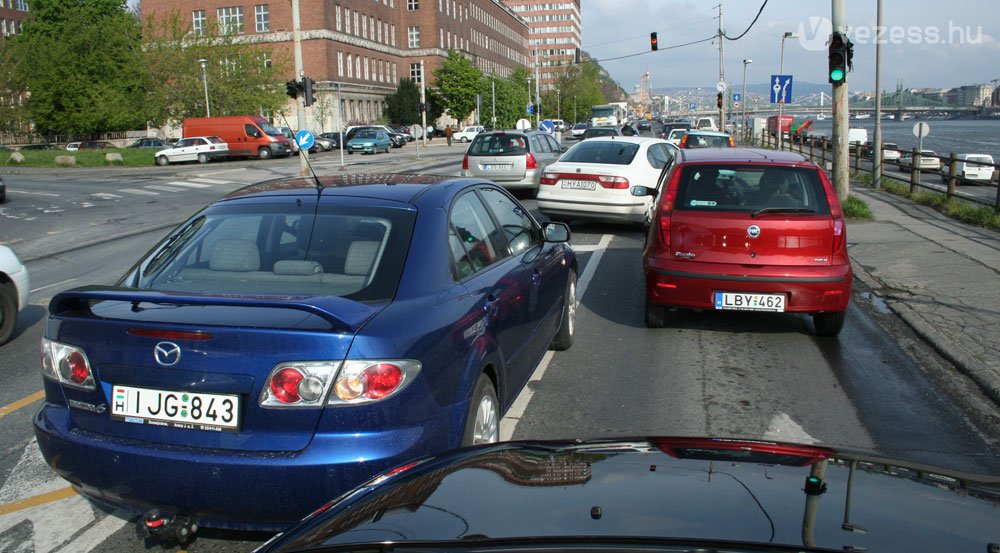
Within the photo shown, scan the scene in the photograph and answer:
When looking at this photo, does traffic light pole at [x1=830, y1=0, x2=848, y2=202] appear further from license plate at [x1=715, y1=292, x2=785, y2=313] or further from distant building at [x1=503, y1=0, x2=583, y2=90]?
Answer: distant building at [x1=503, y1=0, x2=583, y2=90]

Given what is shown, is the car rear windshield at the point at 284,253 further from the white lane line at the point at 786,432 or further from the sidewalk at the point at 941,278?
the sidewalk at the point at 941,278

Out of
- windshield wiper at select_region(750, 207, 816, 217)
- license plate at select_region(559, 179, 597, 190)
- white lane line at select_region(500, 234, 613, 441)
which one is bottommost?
white lane line at select_region(500, 234, 613, 441)

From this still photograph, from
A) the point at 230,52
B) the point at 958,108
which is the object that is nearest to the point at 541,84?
the point at 958,108

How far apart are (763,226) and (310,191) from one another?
4239mm

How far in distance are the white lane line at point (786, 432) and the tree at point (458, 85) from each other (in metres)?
84.5

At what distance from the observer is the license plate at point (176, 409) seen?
10.7 feet

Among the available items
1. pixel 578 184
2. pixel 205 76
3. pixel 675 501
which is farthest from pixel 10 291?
pixel 205 76

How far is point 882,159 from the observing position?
22719 millimetres

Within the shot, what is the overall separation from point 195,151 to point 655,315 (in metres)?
43.6

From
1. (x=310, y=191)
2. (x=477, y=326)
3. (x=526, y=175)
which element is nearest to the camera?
(x=477, y=326)

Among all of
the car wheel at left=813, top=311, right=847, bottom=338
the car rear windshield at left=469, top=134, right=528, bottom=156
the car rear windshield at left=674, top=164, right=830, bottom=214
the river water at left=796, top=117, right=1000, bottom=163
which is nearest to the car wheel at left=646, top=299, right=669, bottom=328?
the car rear windshield at left=674, top=164, right=830, bottom=214

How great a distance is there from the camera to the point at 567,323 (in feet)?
23.1

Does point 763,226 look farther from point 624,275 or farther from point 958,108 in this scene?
point 958,108

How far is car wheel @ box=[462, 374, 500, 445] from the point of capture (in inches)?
150
